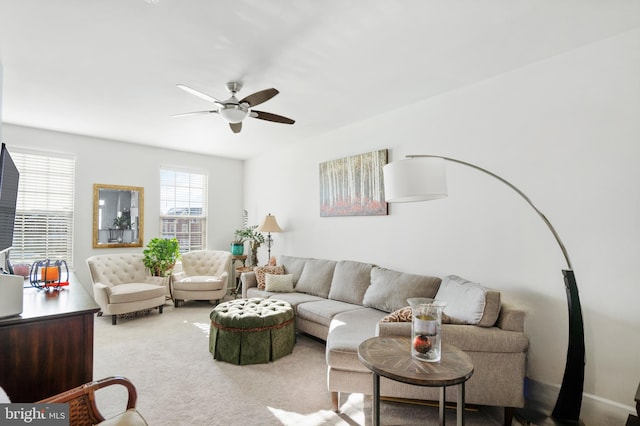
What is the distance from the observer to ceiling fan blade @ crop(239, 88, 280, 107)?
2747 mm

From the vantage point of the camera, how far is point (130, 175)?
18.2ft

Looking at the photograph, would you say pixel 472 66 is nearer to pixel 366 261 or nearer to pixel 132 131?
pixel 366 261

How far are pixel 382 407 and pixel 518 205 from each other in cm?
202

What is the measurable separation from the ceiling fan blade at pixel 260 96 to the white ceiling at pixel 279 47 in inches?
10.2

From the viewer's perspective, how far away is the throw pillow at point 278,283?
4566mm

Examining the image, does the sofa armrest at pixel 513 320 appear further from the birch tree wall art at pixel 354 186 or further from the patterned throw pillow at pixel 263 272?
the patterned throw pillow at pixel 263 272

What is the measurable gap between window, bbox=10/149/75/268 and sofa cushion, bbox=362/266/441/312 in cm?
453

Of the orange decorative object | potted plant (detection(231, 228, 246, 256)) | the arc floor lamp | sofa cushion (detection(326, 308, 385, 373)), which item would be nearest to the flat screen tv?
the orange decorative object

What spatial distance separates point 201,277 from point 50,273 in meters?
3.19

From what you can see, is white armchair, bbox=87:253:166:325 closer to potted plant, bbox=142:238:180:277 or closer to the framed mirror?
potted plant, bbox=142:238:180:277

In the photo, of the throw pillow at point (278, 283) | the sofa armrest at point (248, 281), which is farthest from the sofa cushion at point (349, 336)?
the sofa armrest at point (248, 281)

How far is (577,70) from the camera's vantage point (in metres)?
2.58

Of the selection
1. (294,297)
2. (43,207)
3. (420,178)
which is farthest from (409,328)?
(43,207)

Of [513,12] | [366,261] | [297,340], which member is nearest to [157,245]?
[297,340]
